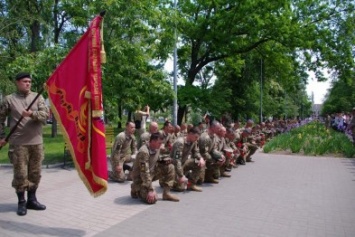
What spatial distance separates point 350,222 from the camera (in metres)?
5.95

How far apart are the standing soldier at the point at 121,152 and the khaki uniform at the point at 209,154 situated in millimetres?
1782

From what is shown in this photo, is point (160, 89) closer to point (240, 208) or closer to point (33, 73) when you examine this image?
point (33, 73)

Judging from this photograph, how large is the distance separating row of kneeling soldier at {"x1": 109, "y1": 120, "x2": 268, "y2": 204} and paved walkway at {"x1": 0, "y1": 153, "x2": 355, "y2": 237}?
283 millimetres

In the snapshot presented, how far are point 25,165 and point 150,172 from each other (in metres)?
2.31

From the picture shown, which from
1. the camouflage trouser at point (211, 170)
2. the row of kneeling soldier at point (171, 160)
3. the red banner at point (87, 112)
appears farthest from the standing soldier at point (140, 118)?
the red banner at point (87, 112)

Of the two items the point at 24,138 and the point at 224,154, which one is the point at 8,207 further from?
the point at 224,154

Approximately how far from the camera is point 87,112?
5.16 meters

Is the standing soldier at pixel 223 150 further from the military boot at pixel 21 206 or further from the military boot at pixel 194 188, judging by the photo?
the military boot at pixel 21 206

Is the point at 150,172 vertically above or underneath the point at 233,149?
underneath

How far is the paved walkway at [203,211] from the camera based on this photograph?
5359 millimetres

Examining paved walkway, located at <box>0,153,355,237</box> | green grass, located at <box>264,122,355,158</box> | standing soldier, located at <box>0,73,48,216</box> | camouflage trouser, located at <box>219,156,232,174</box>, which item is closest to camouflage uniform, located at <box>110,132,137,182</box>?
paved walkway, located at <box>0,153,355,237</box>

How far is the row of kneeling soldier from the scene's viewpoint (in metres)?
6.94

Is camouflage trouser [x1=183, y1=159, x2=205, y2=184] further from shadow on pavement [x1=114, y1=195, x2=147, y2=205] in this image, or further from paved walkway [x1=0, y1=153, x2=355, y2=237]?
shadow on pavement [x1=114, y1=195, x2=147, y2=205]

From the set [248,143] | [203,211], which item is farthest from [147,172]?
[248,143]
